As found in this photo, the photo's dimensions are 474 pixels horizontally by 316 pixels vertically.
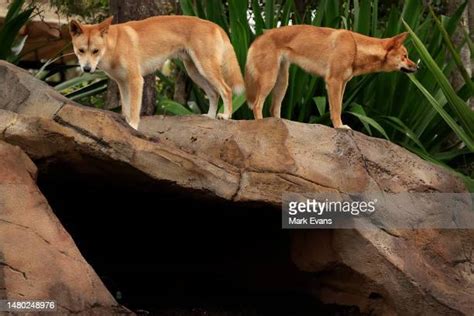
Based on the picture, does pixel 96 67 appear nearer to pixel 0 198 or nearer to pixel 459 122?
pixel 0 198

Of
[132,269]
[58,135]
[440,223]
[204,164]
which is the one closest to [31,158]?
[58,135]

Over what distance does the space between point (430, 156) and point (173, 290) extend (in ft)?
8.95

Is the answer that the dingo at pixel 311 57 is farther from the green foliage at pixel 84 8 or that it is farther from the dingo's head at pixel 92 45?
the green foliage at pixel 84 8

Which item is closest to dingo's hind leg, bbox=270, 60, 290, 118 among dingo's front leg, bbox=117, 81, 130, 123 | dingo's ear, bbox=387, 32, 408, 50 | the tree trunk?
dingo's ear, bbox=387, 32, 408, 50

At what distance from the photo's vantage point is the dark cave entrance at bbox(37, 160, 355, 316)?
7.86 m

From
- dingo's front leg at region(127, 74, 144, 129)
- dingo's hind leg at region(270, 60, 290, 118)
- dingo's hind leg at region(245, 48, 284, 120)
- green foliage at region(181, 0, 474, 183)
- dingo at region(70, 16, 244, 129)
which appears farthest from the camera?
green foliage at region(181, 0, 474, 183)

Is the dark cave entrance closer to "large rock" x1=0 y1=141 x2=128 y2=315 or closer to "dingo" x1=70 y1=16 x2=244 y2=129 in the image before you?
"dingo" x1=70 y1=16 x2=244 y2=129

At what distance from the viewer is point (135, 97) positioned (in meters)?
7.93

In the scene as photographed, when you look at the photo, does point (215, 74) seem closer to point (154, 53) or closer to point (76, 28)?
point (154, 53)

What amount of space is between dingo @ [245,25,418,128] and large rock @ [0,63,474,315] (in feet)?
3.34

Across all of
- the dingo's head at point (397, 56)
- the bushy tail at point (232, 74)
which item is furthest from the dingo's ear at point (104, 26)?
the dingo's head at point (397, 56)

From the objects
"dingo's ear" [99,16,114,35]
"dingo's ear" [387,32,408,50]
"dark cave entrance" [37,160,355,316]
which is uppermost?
"dingo's ear" [99,16,114,35]

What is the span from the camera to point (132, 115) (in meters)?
7.84

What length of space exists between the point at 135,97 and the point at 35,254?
2.27 meters
